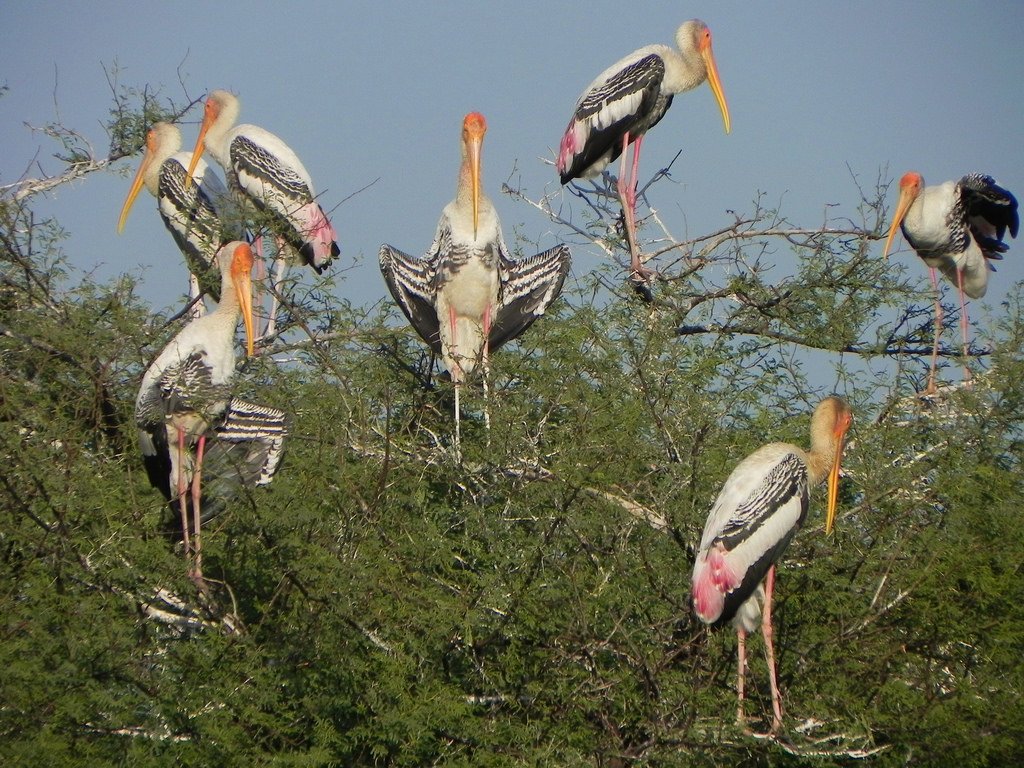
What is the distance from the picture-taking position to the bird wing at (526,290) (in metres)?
6.87

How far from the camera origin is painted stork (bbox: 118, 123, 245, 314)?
25.2 ft

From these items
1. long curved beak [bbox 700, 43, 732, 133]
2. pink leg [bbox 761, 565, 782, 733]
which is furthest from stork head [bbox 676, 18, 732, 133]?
pink leg [bbox 761, 565, 782, 733]

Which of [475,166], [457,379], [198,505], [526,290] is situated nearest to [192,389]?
[198,505]

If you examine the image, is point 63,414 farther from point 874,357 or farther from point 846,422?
point 874,357

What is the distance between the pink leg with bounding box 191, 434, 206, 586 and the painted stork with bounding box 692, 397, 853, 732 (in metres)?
1.60

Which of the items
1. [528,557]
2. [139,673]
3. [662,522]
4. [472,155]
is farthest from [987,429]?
[139,673]

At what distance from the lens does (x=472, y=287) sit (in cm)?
695

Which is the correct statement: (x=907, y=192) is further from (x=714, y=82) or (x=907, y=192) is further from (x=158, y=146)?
(x=158, y=146)

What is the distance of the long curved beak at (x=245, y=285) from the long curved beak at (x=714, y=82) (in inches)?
129

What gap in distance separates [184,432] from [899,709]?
299cm

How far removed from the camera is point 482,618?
176 inches

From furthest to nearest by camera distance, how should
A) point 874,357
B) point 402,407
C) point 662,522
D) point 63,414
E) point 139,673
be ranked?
point 874,357 < point 402,407 < point 63,414 < point 662,522 < point 139,673

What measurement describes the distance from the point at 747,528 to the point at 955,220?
4877 millimetres

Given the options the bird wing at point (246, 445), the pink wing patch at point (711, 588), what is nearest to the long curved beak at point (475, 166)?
the bird wing at point (246, 445)
